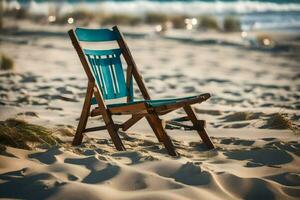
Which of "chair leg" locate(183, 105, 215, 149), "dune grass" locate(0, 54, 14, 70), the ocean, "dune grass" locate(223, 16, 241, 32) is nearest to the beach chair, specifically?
"chair leg" locate(183, 105, 215, 149)

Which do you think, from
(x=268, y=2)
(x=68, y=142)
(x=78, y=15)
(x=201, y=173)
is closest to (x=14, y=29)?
(x=78, y=15)

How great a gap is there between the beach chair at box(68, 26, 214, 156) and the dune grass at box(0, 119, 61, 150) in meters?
0.26

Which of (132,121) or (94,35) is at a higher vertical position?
(94,35)

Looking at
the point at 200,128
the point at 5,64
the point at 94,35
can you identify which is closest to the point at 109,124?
the point at 200,128

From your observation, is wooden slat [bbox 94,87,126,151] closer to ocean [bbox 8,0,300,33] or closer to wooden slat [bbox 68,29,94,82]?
wooden slat [bbox 68,29,94,82]

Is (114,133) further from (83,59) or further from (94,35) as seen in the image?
(94,35)

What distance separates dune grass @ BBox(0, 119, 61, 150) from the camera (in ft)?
12.8

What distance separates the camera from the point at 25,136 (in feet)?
13.4

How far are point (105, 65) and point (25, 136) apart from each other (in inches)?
42.3

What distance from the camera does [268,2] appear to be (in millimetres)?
88938

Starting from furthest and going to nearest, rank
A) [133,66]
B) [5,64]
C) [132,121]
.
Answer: [5,64] < [133,66] < [132,121]

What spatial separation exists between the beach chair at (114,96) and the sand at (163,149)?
17 cm

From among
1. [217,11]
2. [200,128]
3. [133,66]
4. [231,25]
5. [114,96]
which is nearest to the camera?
[200,128]

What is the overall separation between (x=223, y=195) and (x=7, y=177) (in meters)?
1.44
